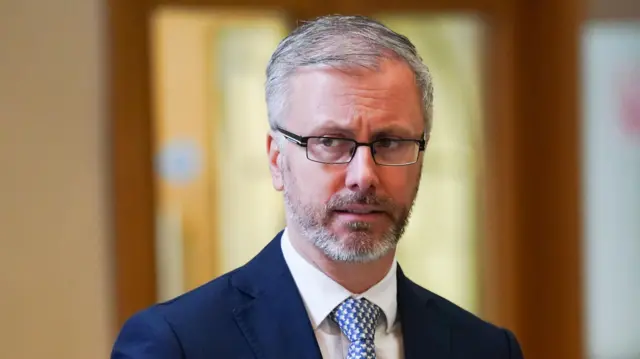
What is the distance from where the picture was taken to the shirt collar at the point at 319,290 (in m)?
1.23

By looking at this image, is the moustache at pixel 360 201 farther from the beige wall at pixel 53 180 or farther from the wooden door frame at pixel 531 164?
the wooden door frame at pixel 531 164

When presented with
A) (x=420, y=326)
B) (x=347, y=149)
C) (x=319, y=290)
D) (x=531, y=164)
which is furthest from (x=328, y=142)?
(x=531, y=164)

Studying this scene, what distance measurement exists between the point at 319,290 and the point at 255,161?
189cm

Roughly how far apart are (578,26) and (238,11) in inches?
44.1

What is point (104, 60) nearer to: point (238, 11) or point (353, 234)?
point (238, 11)

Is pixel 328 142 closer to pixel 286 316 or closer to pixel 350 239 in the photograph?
pixel 350 239

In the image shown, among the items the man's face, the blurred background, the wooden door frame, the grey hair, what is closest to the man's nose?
the man's face

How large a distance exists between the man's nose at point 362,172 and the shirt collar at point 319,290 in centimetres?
17

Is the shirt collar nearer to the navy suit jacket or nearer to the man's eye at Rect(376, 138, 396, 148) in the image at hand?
the navy suit jacket

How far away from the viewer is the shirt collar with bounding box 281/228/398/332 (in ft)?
4.02

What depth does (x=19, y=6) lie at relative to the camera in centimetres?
236

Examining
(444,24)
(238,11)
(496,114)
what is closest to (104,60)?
(238,11)

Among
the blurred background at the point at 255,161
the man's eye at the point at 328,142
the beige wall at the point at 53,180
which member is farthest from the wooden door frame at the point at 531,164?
the man's eye at the point at 328,142

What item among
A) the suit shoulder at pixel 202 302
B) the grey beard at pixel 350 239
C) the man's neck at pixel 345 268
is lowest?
the suit shoulder at pixel 202 302
